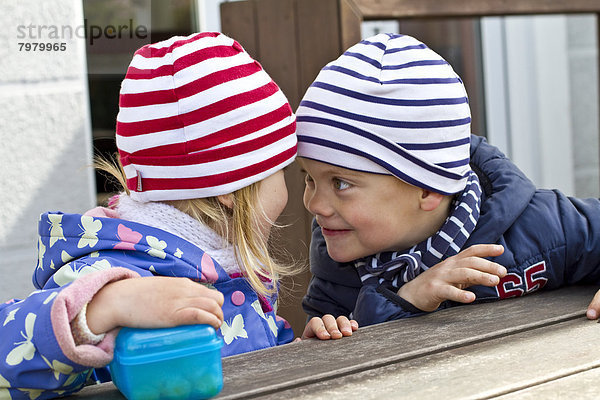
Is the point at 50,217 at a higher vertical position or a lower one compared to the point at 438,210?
higher

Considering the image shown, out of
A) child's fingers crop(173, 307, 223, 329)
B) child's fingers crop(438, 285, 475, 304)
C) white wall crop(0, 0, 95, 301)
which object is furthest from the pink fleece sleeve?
white wall crop(0, 0, 95, 301)

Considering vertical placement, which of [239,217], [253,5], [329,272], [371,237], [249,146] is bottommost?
[329,272]

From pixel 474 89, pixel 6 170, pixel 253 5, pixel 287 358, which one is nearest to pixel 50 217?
pixel 287 358

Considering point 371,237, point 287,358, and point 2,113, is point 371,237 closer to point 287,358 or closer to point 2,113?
point 287,358

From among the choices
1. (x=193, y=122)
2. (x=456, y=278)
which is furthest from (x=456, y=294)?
(x=193, y=122)

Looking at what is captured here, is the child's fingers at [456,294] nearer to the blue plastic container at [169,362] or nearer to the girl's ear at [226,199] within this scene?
the girl's ear at [226,199]

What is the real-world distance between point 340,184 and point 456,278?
37cm

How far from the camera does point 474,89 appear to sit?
13.7 ft

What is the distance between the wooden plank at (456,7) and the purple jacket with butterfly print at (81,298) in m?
1.09

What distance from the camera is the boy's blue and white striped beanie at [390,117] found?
176cm

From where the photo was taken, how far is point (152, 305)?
107cm

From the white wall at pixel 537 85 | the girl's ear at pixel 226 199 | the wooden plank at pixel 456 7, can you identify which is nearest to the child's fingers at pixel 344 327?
the girl's ear at pixel 226 199

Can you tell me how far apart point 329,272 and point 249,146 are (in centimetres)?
58

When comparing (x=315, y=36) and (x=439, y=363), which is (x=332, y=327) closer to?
(x=439, y=363)
